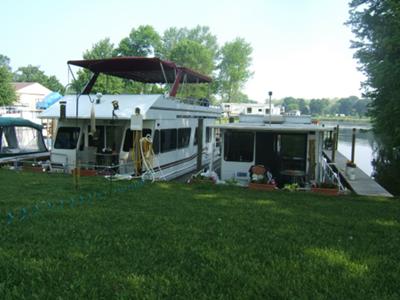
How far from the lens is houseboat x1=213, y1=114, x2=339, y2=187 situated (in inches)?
515

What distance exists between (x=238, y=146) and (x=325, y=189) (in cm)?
314

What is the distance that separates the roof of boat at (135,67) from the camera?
15.5 meters

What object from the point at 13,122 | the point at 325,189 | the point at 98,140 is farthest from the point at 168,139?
the point at 13,122

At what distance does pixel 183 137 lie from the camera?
17.9 metres

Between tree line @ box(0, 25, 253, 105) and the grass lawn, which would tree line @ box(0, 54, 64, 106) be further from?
the grass lawn

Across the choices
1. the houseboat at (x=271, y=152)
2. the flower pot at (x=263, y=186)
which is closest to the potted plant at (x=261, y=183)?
the flower pot at (x=263, y=186)

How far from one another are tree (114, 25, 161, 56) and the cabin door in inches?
1864

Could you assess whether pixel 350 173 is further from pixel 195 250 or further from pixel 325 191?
pixel 195 250

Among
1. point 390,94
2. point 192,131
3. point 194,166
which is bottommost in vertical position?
point 194,166

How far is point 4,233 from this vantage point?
19.2 ft

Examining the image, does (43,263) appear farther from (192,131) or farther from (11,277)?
(192,131)

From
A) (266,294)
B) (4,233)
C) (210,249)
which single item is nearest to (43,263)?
(4,233)

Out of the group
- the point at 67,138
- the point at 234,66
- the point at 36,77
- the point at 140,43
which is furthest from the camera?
the point at 36,77

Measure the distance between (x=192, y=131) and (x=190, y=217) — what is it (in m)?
12.0
